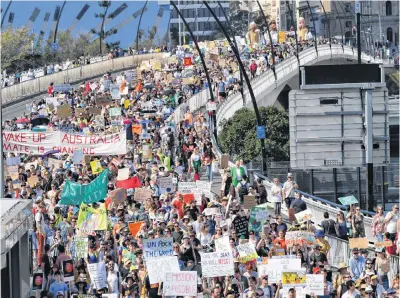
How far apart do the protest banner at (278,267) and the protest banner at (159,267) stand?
121cm

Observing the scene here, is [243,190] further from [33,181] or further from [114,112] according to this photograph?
[114,112]

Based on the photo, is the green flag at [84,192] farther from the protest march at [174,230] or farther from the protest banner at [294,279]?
the protest banner at [294,279]

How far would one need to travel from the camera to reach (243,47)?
7800cm

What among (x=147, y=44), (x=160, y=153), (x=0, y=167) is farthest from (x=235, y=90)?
(x=147, y=44)

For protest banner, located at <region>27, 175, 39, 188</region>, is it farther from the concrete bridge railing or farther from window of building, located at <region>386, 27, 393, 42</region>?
window of building, located at <region>386, 27, 393, 42</region>

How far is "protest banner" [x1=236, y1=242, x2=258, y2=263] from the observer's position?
1970 centimetres

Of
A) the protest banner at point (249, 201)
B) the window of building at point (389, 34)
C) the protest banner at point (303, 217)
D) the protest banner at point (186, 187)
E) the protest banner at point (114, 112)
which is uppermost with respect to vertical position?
the window of building at point (389, 34)

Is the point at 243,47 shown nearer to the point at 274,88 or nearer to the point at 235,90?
the point at 274,88

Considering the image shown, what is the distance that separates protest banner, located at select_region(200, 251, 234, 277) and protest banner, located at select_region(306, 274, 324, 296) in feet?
4.07

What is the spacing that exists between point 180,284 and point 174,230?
153 inches

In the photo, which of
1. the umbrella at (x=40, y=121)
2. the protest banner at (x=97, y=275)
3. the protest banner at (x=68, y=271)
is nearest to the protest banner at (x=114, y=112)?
→ the umbrella at (x=40, y=121)

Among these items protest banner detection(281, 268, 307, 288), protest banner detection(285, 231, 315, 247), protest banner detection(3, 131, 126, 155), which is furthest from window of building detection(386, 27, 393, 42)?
protest banner detection(281, 268, 307, 288)

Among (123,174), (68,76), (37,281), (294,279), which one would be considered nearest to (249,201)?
(123,174)

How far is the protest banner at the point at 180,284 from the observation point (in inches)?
699
